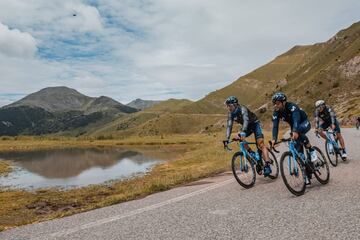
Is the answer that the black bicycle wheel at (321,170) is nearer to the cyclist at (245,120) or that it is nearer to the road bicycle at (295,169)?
the road bicycle at (295,169)

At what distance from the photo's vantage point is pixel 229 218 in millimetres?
9109

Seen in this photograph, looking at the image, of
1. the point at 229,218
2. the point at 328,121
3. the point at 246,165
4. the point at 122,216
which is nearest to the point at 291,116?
the point at 246,165

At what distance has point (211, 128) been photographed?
7594 inches

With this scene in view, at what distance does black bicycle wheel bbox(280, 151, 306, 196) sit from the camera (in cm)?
1122

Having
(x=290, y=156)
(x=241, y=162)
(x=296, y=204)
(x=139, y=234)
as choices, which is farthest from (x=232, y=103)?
(x=139, y=234)

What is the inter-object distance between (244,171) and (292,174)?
7.96 feet

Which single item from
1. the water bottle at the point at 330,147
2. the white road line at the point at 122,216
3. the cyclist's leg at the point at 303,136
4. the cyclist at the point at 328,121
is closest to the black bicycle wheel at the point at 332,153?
the water bottle at the point at 330,147

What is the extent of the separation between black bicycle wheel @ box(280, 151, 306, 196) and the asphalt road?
0.80 feet

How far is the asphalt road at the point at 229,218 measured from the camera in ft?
25.6

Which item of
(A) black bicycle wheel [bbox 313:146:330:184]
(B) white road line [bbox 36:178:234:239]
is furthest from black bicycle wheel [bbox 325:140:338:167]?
(B) white road line [bbox 36:178:234:239]

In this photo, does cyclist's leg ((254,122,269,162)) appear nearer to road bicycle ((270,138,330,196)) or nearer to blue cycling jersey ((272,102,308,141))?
blue cycling jersey ((272,102,308,141))

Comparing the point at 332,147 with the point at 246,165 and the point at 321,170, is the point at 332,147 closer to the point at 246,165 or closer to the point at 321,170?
the point at 321,170

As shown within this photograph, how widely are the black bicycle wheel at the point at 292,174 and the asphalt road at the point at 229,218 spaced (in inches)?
9.6

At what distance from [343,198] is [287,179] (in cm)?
159
